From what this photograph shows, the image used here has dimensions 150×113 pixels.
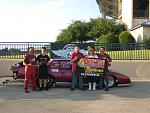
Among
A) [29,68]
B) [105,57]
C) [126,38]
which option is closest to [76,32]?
[126,38]

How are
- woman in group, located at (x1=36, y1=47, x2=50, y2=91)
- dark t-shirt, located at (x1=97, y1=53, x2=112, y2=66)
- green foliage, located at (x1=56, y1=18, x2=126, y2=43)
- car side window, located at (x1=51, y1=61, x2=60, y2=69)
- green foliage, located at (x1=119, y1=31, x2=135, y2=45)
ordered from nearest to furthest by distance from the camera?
woman in group, located at (x1=36, y1=47, x2=50, y2=91)
dark t-shirt, located at (x1=97, y1=53, x2=112, y2=66)
car side window, located at (x1=51, y1=61, x2=60, y2=69)
green foliage, located at (x1=119, y1=31, x2=135, y2=45)
green foliage, located at (x1=56, y1=18, x2=126, y2=43)

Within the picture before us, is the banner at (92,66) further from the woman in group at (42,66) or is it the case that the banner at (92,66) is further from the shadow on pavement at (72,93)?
the woman in group at (42,66)

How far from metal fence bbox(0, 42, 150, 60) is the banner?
592 cm

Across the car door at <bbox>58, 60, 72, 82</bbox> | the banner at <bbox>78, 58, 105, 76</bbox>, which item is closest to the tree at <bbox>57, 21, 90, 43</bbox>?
the car door at <bbox>58, 60, 72, 82</bbox>

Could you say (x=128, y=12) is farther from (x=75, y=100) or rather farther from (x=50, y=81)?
(x=75, y=100)

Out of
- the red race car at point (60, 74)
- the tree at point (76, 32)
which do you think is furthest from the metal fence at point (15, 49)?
the tree at point (76, 32)

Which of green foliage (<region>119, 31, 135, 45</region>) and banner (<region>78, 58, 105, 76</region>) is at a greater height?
green foliage (<region>119, 31, 135, 45</region>)

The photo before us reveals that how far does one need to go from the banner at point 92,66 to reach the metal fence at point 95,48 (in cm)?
592

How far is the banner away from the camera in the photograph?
16094mm

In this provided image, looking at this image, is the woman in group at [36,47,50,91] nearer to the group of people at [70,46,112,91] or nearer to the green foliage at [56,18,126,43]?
the group of people at [70,46,112,91]

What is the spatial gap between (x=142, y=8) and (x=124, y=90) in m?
30.1

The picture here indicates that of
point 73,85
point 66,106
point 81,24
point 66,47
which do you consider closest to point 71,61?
point 73,85

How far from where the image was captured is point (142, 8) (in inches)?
1759

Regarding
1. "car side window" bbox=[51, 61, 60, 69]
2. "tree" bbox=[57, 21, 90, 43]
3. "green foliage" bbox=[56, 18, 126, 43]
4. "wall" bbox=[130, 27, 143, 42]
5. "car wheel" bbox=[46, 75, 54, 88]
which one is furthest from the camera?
"tree" bbox=[57, 21, 90, 43]
